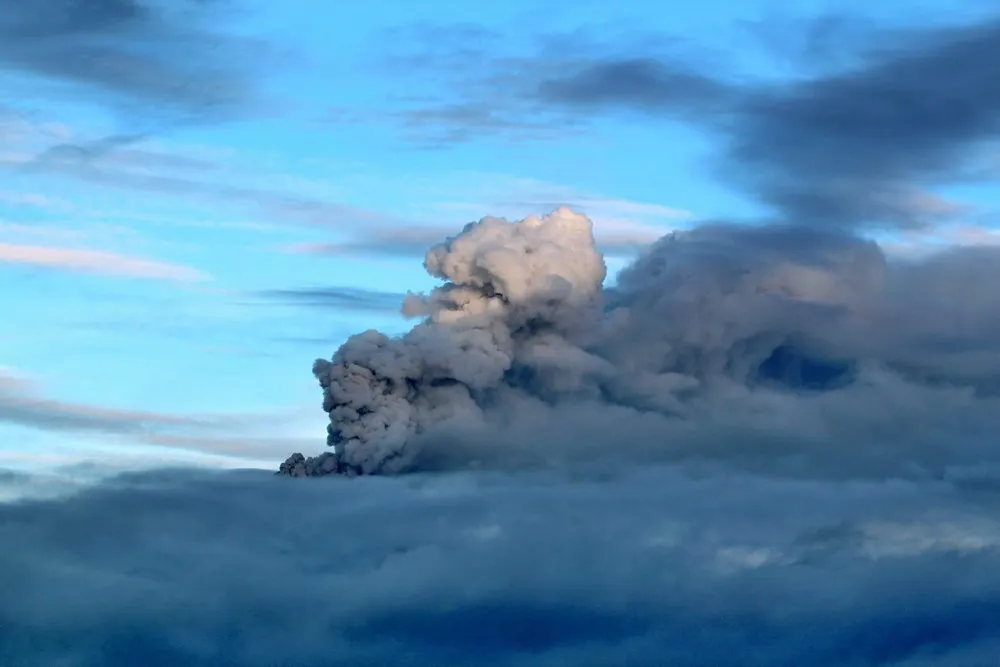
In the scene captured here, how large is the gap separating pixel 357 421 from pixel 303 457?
1992cm

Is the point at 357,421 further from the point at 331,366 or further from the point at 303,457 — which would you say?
the point at 303,457

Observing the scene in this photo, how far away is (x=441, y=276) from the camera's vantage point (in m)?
160

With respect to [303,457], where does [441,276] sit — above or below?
above

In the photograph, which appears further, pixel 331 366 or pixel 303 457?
pixel 303 457

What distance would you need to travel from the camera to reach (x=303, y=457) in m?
180

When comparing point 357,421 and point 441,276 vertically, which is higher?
point 441,276

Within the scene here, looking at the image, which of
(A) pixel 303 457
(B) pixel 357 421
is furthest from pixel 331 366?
(A) pixel 303 457

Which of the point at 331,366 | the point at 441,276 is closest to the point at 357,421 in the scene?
the point at 331,366

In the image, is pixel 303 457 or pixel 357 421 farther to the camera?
pixel 303 457

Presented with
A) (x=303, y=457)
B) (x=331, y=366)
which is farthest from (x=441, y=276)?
(x=303, y=457)

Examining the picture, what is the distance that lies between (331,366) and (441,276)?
13177 mm

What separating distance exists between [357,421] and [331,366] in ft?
18.2

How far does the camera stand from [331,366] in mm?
162375

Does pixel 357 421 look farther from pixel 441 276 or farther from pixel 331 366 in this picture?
pixel 441 276
